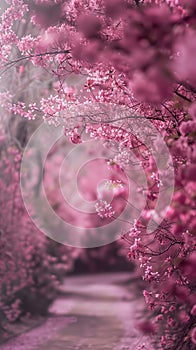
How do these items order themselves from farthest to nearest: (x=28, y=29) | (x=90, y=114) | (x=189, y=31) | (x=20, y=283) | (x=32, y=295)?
(x=32, y=295)
(x=20, y=283)
(x=28, y=29)
(x=90, y=114)
(x=189, y=31)

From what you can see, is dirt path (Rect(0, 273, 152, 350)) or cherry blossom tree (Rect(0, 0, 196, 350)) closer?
cherry blossom tree (Rect(0, 0, 196, 350))

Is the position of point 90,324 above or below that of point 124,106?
below

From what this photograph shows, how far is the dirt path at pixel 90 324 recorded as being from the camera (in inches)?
368

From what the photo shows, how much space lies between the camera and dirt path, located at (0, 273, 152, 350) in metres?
9.34

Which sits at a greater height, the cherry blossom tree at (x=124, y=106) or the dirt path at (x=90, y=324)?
the cherry blossom tree at (x=124, y=106)

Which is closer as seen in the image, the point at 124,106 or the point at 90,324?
the point at 124,106

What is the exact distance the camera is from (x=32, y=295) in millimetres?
12281

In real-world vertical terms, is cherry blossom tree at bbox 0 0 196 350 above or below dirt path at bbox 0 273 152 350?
above

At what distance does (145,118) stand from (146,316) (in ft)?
23.8

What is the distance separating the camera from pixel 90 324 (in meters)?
11.8

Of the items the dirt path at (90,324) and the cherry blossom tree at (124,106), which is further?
the dirt path at (90,324)

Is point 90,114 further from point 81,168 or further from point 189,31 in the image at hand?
point 81,168

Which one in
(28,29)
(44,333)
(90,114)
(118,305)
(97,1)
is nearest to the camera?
(97,1)

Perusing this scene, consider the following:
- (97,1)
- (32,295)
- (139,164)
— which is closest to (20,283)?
(32,295)
